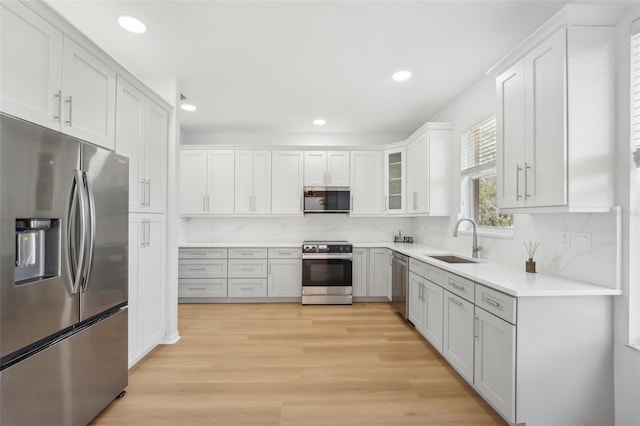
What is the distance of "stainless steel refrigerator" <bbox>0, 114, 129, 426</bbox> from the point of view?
1318 millimetres

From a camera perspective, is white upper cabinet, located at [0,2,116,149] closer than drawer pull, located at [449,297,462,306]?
Yes

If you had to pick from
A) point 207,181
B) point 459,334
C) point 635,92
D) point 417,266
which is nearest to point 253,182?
point 207,181

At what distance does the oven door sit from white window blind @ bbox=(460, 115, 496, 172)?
7.02 feet

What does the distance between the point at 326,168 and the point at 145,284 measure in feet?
10.0

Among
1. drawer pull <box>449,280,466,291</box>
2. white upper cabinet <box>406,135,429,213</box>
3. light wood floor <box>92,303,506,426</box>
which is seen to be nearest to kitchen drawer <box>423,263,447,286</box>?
drawer pull <box>449,280,466,291</box>

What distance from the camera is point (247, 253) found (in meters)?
4.55

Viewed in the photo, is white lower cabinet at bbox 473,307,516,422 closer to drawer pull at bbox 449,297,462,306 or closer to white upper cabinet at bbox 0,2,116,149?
drawer pull at bbox 449,297,462,306

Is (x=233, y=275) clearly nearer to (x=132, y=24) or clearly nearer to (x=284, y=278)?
(x=284, y=278)

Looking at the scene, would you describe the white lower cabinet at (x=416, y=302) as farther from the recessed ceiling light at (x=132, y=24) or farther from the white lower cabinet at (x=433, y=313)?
the recessed ceiling light at (x=132, y=24)

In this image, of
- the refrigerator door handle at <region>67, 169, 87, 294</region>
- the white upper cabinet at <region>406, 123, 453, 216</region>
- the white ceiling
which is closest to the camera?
the refrigerator door handle at <region>67, 169, 87, 294</region>

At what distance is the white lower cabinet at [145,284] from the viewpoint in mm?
2461

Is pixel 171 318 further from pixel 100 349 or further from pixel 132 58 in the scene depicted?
pixel 132 58

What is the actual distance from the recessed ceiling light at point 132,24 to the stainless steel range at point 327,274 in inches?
123

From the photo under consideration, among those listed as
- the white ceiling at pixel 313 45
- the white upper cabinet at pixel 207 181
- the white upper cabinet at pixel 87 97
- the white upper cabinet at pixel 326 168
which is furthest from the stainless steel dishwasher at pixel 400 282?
the white upper cabinet at pixel 87 97
